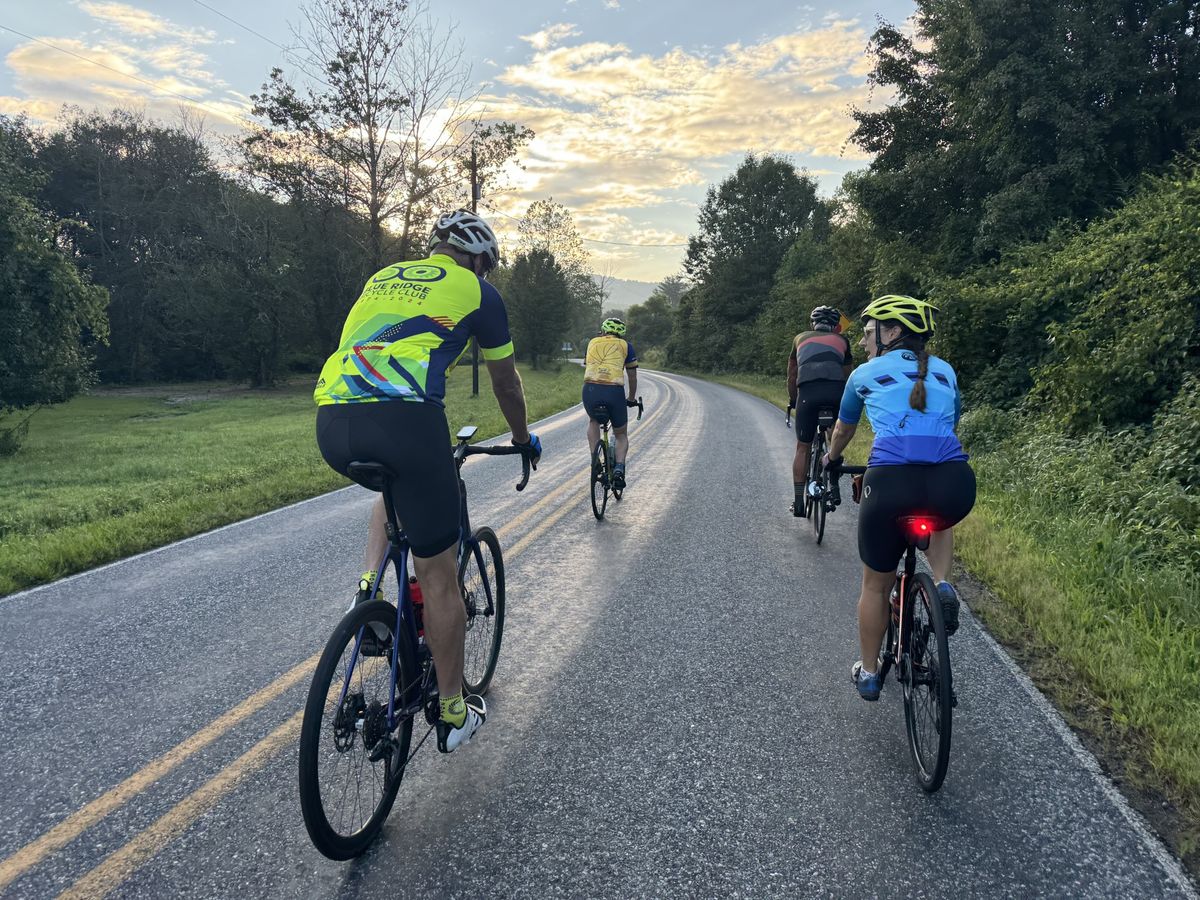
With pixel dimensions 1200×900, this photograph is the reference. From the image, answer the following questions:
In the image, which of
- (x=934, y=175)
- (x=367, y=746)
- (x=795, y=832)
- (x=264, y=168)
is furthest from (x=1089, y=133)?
Result: (x=264, y=168)

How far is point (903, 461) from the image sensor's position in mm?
2992

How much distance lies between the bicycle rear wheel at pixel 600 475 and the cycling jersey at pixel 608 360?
2.54ft

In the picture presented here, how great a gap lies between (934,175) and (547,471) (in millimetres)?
14632

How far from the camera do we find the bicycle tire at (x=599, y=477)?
24.3 ft

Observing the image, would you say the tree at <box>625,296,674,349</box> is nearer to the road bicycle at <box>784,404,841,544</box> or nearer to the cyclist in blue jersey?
the road bicycle at <box>784,404,841,544</box>

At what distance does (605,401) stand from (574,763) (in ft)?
16.7

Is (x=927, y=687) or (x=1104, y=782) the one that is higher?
(x=927, y=687)

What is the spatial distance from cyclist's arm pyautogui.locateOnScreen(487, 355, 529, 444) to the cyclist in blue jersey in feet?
5.57

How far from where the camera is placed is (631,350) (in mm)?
7836

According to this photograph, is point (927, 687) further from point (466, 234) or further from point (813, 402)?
point (813, 402)

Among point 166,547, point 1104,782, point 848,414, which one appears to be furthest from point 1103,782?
point 166,547

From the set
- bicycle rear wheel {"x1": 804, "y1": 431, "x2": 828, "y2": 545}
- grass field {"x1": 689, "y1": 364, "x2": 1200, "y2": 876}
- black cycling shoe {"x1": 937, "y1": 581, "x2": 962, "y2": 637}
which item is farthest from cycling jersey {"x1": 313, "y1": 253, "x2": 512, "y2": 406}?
bicycle rear wheel {"x1": 804, "y1": 431, "x2": 828, "y2": 545}

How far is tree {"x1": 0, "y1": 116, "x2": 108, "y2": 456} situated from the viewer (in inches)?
642

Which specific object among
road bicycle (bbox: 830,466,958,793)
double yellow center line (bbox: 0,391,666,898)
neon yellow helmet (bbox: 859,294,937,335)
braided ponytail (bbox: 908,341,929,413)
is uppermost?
neon yellow helmet (bbox: 859,294,937,335)
